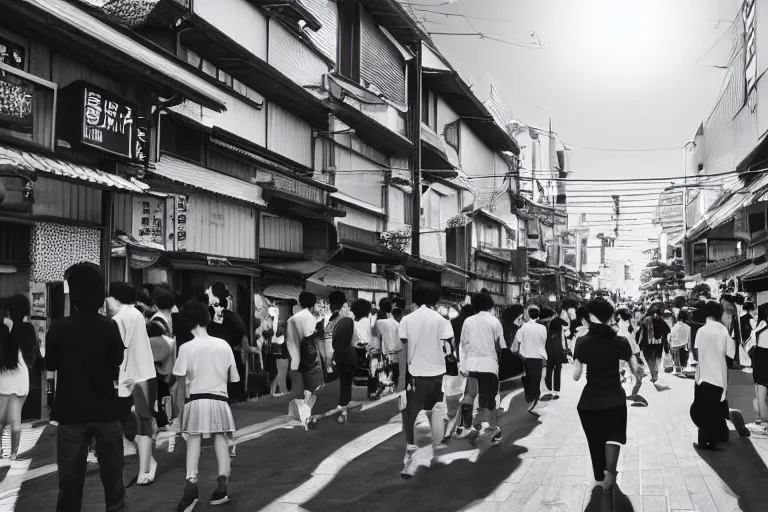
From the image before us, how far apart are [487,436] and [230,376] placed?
506cm

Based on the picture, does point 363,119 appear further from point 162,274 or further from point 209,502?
point 209,502

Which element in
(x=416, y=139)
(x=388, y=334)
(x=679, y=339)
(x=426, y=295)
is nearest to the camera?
(x=426, y=295)

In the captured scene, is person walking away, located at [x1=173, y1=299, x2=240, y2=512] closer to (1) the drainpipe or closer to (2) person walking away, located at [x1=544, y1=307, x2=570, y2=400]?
(2) person walking away, located at [x1=544, y1=307, x2=570, y2=400]

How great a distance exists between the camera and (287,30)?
2111cm

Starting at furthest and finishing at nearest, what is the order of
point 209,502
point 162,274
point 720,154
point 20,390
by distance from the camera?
point 720,154 → point 162,274 → point 20,390 → point 209,502

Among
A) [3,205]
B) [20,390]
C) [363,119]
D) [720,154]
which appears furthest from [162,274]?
[720,154]

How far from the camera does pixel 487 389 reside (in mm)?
10445

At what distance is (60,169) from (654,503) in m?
8.17

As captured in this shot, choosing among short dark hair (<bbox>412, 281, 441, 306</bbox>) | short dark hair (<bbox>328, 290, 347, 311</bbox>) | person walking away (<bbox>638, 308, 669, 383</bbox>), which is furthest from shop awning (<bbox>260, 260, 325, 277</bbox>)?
short dark hair (<bbox>412, 281, 441, 306</bbox>)

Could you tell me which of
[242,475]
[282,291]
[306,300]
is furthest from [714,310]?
[282,291]

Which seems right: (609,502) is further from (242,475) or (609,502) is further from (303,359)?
(303,359)

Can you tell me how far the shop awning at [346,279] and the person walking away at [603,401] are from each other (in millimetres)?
13451

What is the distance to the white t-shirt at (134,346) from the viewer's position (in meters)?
7.43

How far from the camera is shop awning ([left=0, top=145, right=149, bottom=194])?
31.7ft
